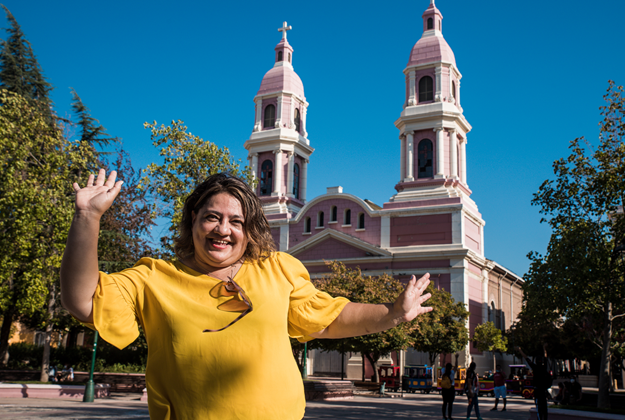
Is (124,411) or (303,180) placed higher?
(303,180)

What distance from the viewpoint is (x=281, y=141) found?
47.0m

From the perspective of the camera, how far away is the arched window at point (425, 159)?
136ft

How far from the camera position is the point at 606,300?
16.1 m

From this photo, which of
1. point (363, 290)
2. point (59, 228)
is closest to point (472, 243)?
point (363, 290)

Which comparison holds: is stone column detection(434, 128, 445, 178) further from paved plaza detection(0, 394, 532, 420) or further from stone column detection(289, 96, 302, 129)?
paved plaza detection(0, 394, 532, 420)

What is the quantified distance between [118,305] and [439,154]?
39640 millimetres

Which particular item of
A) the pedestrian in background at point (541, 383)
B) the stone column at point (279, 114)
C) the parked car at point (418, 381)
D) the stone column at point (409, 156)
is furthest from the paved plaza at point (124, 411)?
the stone column at point (279, 114)

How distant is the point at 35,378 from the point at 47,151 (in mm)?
10611

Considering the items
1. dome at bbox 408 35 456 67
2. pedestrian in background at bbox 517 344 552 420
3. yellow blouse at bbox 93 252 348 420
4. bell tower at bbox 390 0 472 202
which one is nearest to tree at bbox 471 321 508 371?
bell tower at bbox 390 0 472 202

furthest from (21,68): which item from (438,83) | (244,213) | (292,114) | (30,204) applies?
(244,213)

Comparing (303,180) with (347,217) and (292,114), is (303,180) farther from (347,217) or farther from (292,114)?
(347,217)

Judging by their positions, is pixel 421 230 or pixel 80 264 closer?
pixel 80 264

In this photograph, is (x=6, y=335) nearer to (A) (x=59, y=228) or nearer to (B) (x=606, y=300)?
(A) (x=59, y=228)

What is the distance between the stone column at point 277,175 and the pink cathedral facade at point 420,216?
8cm
